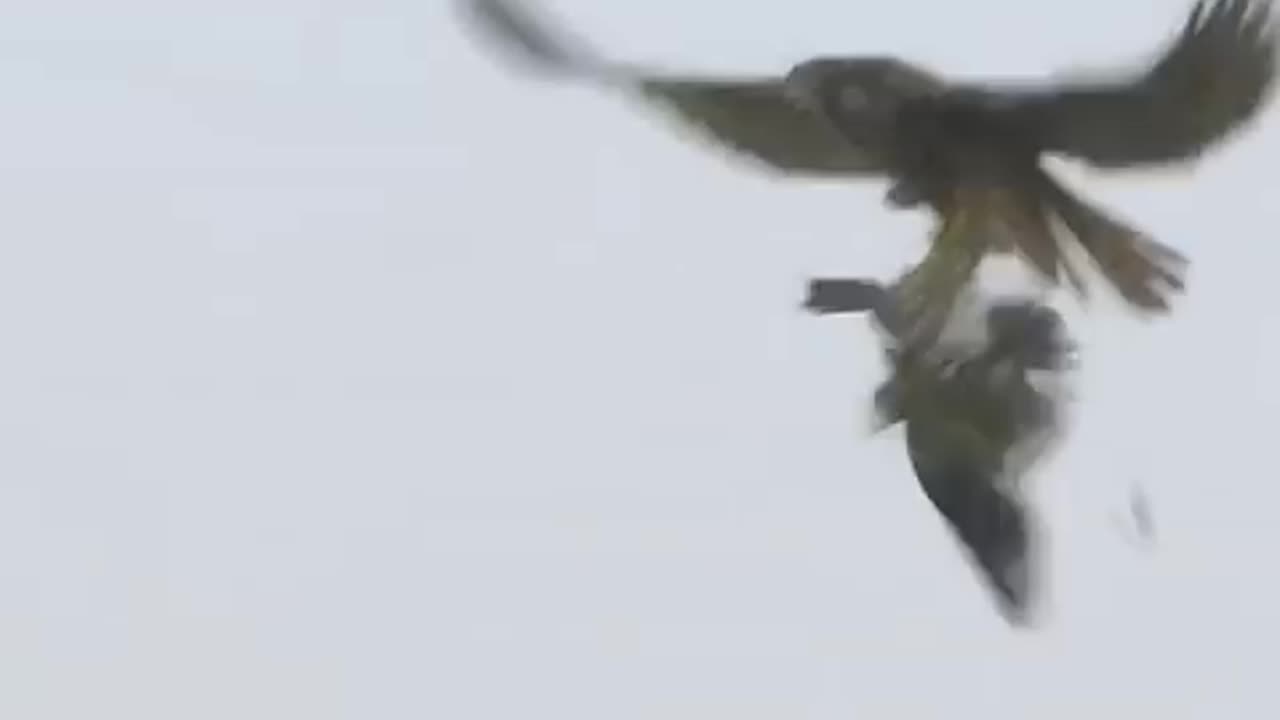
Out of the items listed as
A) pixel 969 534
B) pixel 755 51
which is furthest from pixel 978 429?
pixel 755 51

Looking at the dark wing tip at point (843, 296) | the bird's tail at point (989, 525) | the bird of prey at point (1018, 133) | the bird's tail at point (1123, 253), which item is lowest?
the bird's tail at point (989, 525)

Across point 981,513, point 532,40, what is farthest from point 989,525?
point 532,40

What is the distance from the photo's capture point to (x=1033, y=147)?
12.1 inches

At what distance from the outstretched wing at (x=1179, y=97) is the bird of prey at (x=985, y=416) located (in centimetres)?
3

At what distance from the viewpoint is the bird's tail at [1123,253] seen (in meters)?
0.32

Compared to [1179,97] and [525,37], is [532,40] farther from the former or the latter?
[1179,97]

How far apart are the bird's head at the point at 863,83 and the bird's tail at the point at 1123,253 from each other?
36 mm

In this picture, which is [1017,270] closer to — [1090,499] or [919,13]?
[1090,499]

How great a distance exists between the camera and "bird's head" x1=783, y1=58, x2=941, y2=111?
0.29 m

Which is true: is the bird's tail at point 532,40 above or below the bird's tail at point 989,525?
above

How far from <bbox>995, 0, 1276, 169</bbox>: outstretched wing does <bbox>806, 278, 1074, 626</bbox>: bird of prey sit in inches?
1.0

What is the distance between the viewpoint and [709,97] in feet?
1.12

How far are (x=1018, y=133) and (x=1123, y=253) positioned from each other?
0.03m

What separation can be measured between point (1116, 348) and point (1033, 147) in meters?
0.08
